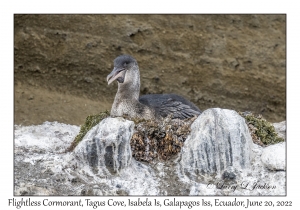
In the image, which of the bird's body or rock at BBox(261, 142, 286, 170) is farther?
the bird's body

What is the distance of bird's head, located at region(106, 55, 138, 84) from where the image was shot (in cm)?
1216

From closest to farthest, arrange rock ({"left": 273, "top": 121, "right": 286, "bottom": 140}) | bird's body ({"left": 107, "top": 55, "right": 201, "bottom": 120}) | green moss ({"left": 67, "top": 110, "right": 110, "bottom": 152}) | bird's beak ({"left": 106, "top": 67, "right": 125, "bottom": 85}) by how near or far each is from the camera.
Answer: green moss ({"left": 67, "top": 110, "right": 110, "bottom": 152})
bird's beak ({"left": 106, "top": 67, "right": 125, "bottom": 85})
bird's body ({"left": 107, "top": 55, "right": 201, "bottom": 120})
rock ({"left": 273, "top": 121, "right": 286, "bottom": 140})

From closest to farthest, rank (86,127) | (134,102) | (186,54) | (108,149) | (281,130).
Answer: (108,149) → (86,127) → (134,102) → (281,130) → (186,54)

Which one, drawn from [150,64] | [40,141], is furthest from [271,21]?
[40,141]

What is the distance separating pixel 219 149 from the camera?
10.4 metres

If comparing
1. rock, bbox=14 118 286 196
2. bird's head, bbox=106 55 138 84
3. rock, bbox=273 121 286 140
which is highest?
bird's head, bbox=106 55 138 84

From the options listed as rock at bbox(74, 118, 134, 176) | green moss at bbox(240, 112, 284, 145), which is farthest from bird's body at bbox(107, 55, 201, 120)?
rock at bbox(74, 118, 134, 176)

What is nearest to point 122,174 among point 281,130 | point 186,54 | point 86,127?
point 86,127

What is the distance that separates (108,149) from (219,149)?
158 cm

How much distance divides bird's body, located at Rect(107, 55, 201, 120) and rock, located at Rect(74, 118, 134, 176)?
1.63 m

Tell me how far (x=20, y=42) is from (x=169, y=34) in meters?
4.23

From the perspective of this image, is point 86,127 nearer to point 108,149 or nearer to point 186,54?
point 108,149

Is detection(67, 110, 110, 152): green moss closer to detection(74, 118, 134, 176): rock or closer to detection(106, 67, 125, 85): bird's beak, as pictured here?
detection(106, 67, 125, 85): bird's beak

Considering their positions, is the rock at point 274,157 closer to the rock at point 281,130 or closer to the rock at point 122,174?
the rock at point 122,174
